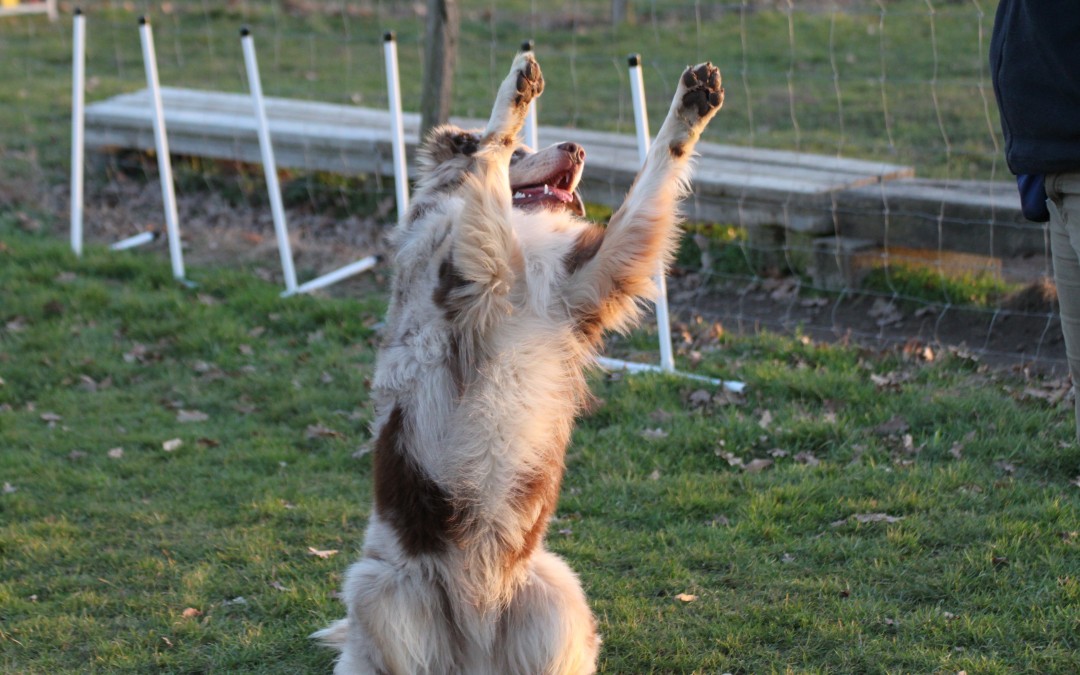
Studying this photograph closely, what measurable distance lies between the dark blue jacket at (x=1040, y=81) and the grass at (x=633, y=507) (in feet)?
5.78

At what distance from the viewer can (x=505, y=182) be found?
3557 millimetres

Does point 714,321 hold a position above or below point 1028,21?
below

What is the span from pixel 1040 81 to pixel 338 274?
5967 mm

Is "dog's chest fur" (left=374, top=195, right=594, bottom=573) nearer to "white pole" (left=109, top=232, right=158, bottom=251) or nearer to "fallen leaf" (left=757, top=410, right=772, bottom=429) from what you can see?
"fallen leaf" (left=757, top=410, right=772, bottom=429)

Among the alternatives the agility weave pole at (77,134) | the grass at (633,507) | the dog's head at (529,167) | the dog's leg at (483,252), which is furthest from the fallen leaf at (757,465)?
the agility weave pole at (77,134)

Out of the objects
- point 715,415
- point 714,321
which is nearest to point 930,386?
point 715,415

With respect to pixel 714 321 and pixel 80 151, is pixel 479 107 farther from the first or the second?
pixel 714 321

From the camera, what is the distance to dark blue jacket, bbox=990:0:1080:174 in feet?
10.9

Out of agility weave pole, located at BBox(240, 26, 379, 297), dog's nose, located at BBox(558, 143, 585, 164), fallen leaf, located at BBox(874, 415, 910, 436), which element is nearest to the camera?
dog's nose, located at BBox(558, 143, 585, 164)

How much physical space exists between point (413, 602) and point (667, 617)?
121 centimetres

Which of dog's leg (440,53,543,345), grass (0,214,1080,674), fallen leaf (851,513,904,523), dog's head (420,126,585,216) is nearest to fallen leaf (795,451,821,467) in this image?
grass (0,214,1080,674)

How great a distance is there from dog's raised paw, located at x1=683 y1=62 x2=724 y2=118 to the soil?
11.3 feet

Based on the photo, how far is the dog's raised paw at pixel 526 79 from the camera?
3670mm

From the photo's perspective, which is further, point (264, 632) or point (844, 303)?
point (844, 303)
